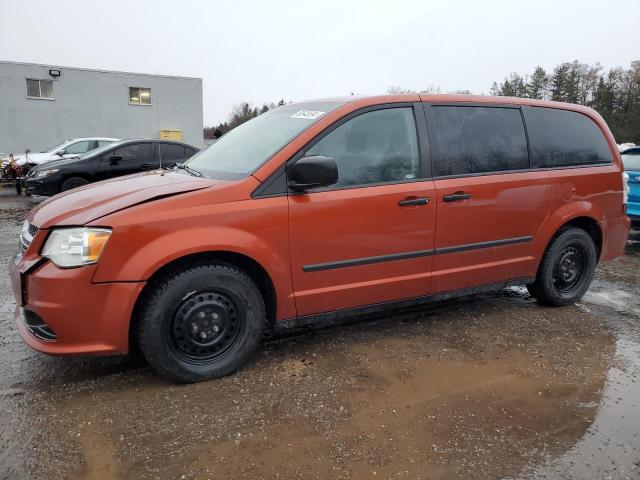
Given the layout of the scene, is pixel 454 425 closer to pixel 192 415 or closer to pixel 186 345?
pixel 192 415

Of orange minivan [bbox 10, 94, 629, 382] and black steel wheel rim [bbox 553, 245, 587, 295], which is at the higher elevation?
orange minivan [bbox 10, 94, 629, 382]

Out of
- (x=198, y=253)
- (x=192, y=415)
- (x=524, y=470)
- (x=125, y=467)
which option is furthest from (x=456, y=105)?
(x=125, y=467)

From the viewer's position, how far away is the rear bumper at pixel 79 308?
2.70 metres

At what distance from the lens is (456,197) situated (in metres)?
3.70

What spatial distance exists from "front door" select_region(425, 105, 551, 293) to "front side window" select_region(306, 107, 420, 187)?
21cm

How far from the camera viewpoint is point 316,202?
3.21 meters

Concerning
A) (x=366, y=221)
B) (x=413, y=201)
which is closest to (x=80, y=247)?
(x=366, y=221)

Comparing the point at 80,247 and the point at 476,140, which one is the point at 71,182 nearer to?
the point at 80,247

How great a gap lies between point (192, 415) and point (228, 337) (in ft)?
1.87

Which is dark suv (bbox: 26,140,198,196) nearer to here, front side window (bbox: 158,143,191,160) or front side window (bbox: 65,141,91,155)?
front side window (bbox: 158,143,191,160)

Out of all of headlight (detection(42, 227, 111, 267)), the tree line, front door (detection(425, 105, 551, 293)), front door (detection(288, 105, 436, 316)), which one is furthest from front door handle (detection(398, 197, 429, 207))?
the tree line

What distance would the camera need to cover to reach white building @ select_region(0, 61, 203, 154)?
23.7 m

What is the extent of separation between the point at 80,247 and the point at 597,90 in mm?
65159

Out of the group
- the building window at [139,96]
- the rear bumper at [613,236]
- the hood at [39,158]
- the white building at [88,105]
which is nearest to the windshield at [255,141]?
the rear bumper at [613,236]
